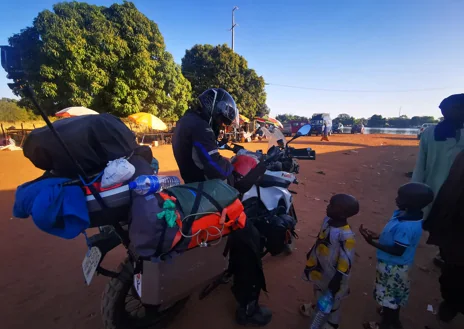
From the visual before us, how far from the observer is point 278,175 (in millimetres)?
2852

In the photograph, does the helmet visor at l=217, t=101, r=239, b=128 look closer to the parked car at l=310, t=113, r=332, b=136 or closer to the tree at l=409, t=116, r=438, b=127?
the parked car at l=310, t=113, r=332, b=136

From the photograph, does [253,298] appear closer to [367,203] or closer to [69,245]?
[69,245]

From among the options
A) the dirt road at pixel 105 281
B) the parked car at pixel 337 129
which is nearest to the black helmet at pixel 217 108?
the dirt road at pixel 105 281

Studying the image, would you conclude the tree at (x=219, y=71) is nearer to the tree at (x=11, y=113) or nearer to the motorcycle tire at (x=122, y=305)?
the tree at (x=11, y=113)

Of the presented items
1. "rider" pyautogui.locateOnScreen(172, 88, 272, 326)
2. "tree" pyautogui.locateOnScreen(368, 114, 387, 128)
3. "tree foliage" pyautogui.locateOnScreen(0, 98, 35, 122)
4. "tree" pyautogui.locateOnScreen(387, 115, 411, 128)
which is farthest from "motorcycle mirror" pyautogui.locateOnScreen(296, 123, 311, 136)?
"tree" pyautogui.locateOnScreen(387, 115, 411, 128)

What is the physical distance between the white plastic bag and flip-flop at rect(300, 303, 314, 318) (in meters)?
2.11

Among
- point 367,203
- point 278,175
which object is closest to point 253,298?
point 278,175

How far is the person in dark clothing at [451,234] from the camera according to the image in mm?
2146

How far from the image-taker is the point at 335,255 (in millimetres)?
2088

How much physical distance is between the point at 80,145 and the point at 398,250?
2.51m

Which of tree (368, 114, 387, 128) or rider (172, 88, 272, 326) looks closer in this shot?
rider (172, 88, 272, 326)

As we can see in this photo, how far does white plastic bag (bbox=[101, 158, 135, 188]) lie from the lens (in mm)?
1463

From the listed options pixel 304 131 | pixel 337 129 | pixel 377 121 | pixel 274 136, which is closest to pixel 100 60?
pixel 274 136

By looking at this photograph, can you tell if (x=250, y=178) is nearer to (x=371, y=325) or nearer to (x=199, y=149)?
(x=199, y=149)
